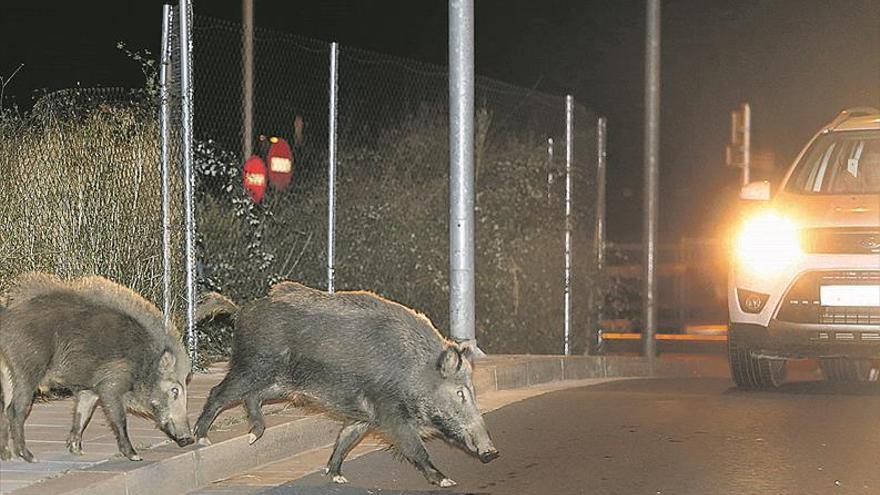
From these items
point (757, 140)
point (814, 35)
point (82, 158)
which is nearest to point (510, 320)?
point (82, 158)

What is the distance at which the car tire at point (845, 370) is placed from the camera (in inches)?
590

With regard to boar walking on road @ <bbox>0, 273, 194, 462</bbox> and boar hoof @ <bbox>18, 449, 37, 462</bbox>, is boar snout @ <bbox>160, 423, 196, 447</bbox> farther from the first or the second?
boar hoof @ <bbox>18, 449, 37, 462</bbox>

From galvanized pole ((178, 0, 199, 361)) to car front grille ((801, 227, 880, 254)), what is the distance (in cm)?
463

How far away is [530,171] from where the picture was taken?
19.0m

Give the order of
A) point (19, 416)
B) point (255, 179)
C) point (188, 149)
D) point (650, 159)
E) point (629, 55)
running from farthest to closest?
point (629, 55), point (650, 159), point (255, 179), point (188, 149), point (19, 416)

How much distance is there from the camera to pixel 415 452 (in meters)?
8.48

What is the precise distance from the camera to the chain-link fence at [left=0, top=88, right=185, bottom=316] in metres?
12.0

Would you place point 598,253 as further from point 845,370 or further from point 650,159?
point 845,370

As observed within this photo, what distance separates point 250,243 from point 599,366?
15.0 feet

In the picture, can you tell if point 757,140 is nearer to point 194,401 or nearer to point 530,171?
point 530,171

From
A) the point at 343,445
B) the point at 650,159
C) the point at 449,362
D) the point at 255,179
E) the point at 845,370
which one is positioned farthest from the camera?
the point at 650,159

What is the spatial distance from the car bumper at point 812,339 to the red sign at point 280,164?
216 inches

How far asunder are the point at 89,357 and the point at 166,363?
410 millimetres

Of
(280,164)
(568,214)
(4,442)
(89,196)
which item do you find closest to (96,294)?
(4,442)
